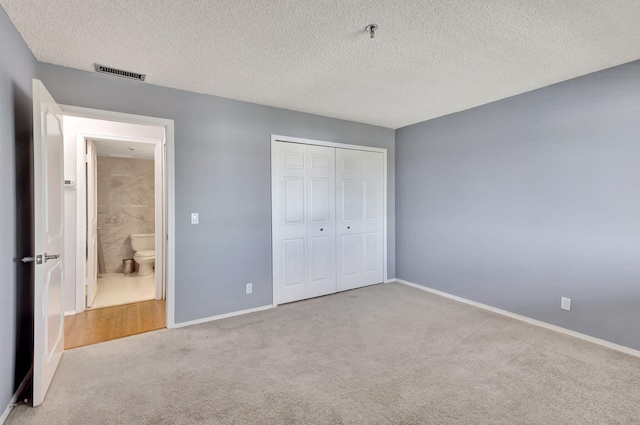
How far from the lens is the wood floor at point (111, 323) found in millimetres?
2916

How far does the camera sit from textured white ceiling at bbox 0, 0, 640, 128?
6.07 ft

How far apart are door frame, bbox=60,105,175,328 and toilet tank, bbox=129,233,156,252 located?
1822 millimetres

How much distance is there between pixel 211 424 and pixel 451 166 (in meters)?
3.75

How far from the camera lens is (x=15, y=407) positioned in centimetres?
191

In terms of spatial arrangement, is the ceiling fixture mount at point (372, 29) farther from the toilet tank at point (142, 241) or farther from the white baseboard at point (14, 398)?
the toilet tank at point (142, 241)

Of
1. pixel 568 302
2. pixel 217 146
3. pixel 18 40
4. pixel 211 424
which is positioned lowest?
pixel 211 424

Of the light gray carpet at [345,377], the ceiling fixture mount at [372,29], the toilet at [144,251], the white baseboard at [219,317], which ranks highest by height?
the ceiling fixture mount at [372,29]

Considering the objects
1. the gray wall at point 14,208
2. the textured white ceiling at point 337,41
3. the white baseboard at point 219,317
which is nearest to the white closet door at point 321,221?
the white baseboard at point 219,317

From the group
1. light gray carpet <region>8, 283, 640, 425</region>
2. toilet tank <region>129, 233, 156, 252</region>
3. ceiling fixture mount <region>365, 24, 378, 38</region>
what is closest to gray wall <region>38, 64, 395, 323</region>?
light gray carpet <region>8, 283, 640, 425</region>

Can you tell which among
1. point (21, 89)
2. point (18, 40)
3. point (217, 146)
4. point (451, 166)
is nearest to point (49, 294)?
point (21, 89)

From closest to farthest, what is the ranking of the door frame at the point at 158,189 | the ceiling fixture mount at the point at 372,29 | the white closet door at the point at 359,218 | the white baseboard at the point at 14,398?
the white baseboard at the point at 14,398, the ceiling fixture mount at the point at 372,29, the door frame at the point at 158,189, the white closet door at the point at 359,218

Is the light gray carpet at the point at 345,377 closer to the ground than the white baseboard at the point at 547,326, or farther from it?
closer to the ground

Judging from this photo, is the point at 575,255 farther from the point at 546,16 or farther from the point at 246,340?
the point at 246,340

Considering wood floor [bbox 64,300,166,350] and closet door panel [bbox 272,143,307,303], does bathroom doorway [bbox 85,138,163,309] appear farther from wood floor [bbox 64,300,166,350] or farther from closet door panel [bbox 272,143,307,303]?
closet door panel [bbox 272,143,307,303]
